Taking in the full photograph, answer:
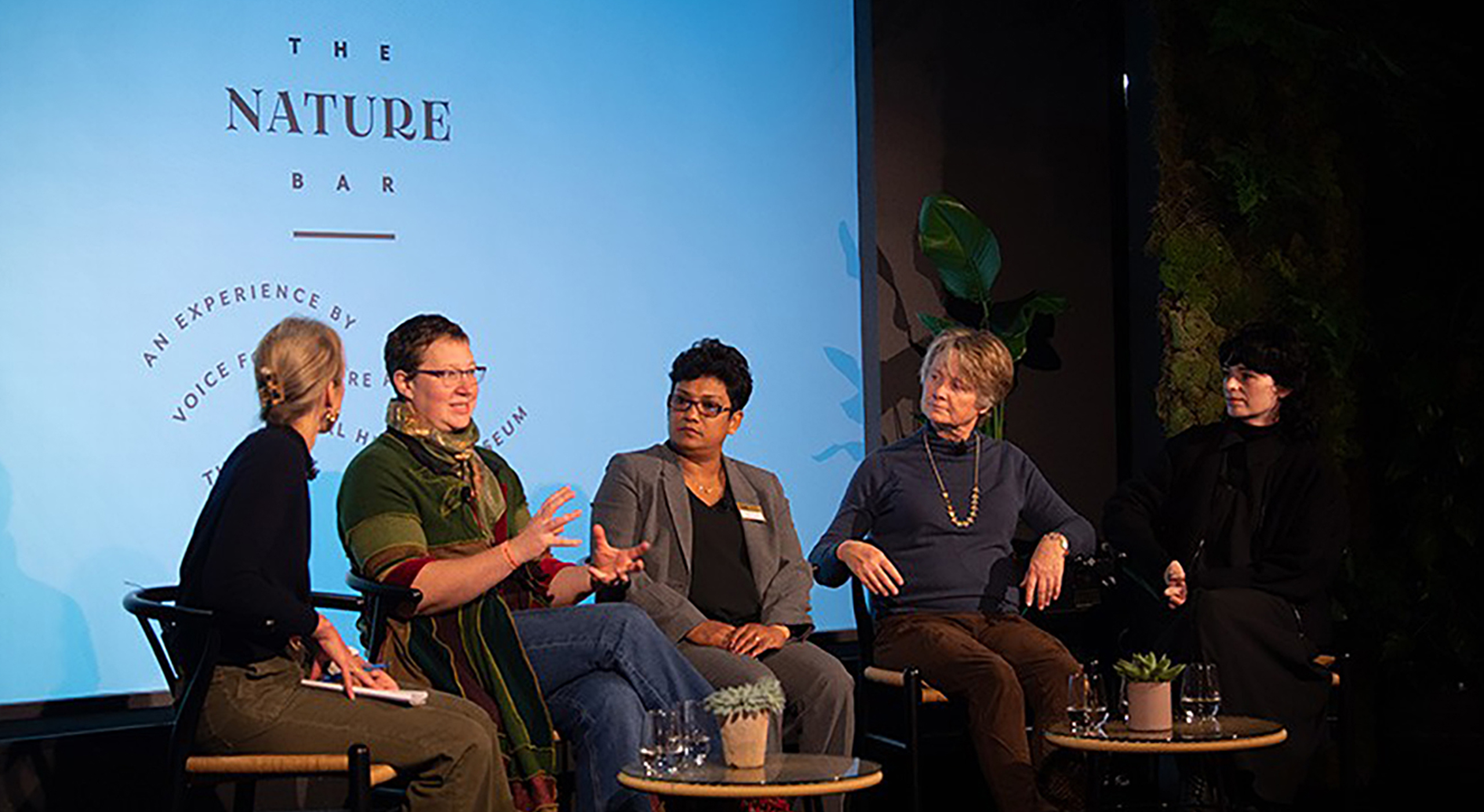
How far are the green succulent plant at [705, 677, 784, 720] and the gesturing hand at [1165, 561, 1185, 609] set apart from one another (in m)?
1.77

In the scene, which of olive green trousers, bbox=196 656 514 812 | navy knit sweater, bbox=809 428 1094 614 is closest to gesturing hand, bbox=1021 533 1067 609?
navy knit sweater, bbox=809 428 1094 614

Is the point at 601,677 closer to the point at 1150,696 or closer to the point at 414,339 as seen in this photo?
the point at 414,339

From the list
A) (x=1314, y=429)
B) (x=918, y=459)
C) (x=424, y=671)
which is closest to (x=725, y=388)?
(x=918, y=459)

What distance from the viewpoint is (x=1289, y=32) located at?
5.97m

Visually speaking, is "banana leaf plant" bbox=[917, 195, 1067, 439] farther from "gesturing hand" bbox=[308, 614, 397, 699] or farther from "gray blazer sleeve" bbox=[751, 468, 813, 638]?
"gesturing hand" bbox=[308, 614, 397, 699]

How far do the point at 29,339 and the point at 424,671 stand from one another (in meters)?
1.38

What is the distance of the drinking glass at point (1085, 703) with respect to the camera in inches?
164

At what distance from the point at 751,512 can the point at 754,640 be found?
1.28 ft

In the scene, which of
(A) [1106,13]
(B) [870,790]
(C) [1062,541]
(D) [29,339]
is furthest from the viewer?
(A) [1106,13]

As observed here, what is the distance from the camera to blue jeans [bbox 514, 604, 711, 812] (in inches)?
154

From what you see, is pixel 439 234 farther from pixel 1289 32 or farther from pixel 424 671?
pixel 1289 32

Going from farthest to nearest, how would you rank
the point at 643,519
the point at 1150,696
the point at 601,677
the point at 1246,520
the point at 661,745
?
1. the point at 1246,520
2. the point at 643,519
3. the point at 1150,696
4. the point at 601,677
5. the point at 661,745

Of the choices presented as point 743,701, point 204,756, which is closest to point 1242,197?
point 743,701

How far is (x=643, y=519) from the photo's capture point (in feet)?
15.1
